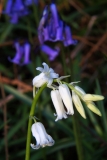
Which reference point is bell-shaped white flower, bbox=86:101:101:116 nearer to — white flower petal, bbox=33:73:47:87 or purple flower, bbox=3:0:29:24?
white flower petal, bbox=33:73:47:87

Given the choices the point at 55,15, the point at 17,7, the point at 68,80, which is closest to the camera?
the point at 55,15

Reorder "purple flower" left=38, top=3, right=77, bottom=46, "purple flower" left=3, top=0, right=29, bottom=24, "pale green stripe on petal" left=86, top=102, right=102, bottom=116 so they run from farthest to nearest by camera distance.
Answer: "purple flower" left=3, top=0, right=29, bottom=24 → "purple flower" left=38, top=3, right=77, bottom=46 → "pale green stripe on petal" left=86, top=102, right=102, bottom=116

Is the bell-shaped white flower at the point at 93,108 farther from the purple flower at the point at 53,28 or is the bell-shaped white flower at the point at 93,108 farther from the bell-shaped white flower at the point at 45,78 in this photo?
the purple flower at the point at 53,28

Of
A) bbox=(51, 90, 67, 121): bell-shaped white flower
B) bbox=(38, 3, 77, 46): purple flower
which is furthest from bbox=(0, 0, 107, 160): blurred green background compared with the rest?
bbox=(51, 90, 67, 121): bell-shaped white flower

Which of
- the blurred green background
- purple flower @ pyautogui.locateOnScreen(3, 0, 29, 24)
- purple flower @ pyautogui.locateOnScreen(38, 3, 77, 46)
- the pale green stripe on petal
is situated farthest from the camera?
purple flower @ pyautogui.locateOnScreen(3, 0, 29, 24)

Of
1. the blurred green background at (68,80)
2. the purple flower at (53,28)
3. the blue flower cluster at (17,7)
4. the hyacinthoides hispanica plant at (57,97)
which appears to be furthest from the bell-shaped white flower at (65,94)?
the blue flower cluster at (17,7)

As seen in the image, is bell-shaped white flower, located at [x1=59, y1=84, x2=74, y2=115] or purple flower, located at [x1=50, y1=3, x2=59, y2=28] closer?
bell-shaped white flower, located at [x1=59, y1=84, x2=74, y2=115]

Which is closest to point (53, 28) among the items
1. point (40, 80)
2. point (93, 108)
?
point (40, 80)

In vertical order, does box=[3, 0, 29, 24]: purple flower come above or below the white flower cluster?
above

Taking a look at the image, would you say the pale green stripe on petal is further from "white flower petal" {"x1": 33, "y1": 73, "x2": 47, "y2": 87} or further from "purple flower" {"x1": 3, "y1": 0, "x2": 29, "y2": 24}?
"purple flower" {"x1": 3, "y1": 0, "x2": 29, "y2": 24}

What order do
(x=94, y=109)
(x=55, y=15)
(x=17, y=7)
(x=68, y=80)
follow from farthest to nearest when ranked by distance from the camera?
1. (x=17, y=7)
2. (x=68, y=80)
3. (x=55, y=15)
4. (x=94, y=109)

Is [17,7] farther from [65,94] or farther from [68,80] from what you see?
[65,94]

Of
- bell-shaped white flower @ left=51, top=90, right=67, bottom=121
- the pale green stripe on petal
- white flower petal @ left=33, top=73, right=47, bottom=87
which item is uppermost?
white flower petal @ left=33, top=73, right=47, bottom=87
